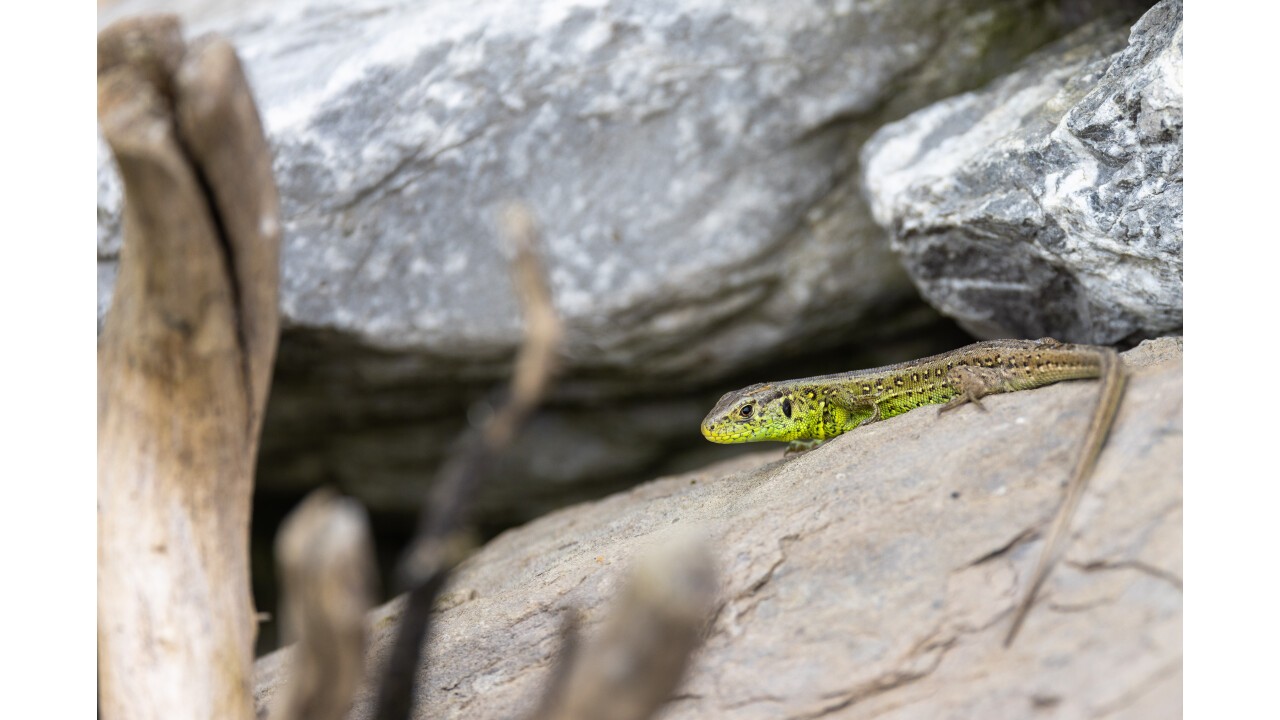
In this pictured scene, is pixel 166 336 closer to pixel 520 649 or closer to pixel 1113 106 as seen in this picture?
pixel 520 649

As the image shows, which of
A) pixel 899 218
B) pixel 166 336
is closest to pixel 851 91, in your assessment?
pixel 899 218

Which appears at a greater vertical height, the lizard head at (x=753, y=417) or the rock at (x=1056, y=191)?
the rock at (x=1056, y=191)

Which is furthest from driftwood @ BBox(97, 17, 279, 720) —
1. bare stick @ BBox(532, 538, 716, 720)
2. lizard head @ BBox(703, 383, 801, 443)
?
lizard head @ BBox(703, 383, 801, 443)

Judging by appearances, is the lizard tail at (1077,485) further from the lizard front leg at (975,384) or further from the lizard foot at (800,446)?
the lizard foot at (800,446)

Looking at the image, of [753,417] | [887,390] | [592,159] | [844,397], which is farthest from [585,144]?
[887,390]

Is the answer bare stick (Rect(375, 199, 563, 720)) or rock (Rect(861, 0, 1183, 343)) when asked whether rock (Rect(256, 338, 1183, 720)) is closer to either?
rock (Rect(861, 0, 1183, 343))

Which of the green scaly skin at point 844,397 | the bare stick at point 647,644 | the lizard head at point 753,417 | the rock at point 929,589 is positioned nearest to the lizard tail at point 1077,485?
the rock at point 929,589

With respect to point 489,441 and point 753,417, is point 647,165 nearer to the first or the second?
point 753,417
